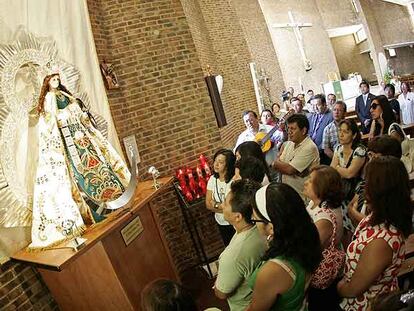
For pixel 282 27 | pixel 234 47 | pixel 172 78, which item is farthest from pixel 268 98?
pixel 172 78

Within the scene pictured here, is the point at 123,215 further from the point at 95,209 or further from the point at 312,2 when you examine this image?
the point at 312,2

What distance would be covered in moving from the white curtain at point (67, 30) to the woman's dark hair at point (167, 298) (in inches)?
86.4

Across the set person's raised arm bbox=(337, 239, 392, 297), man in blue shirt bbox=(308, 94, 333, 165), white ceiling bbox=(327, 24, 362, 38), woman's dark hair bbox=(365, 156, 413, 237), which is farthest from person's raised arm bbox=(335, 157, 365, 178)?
white ceiling bbox=(327, 24, 362, 38)

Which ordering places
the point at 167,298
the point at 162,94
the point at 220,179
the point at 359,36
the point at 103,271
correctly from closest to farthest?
the point at 167,298 → the point at 103,271 → the point at 220,179 → the point at 162,94 → the point at 359,36

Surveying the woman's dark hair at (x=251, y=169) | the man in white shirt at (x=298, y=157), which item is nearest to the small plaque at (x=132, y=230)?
the woman's dark hair at (x=251, y=169)

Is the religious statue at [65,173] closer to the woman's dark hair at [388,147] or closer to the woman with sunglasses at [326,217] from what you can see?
the woman with sunglasses at [326,217]

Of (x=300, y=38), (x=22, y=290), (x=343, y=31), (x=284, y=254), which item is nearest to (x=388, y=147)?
(x=284, y=254)

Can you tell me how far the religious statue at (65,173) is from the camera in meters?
2.46

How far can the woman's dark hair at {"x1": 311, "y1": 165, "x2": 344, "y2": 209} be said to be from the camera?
7.45 ft

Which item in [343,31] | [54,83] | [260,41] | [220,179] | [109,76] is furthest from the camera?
[343,31]

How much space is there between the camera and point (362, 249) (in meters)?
1.74

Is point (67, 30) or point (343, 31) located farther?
point (343, 31)

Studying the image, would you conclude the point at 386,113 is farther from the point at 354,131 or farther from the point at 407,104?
the point at 407,104

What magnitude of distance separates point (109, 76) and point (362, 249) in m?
3.47
